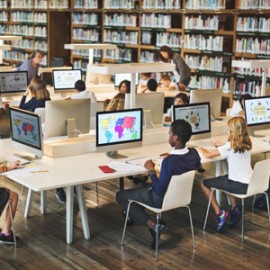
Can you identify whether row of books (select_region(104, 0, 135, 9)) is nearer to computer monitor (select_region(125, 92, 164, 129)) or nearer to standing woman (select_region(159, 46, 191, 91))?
standing woman (select_region(159, 46, 191, 91))

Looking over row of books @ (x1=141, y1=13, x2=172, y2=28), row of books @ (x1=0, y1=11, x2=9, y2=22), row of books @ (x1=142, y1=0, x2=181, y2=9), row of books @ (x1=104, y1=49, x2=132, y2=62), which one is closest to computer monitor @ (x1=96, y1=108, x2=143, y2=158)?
row of books @ (x1=142, y1=0, x2=181, y2=9)

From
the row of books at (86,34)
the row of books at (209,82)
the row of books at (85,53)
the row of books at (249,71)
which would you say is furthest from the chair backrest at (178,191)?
the row of books at (86,34)

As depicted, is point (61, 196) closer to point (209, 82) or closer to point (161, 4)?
point (209, 82)

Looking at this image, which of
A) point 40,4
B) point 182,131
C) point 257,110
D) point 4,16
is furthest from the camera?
point 4,16

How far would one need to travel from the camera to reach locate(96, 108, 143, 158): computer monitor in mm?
5070

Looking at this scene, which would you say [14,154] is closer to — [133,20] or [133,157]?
[133,157]

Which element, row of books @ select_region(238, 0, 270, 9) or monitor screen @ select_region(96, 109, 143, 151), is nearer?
monitor screen @ select_region(96, 109, 143, 151)

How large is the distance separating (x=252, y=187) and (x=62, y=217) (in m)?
1.75

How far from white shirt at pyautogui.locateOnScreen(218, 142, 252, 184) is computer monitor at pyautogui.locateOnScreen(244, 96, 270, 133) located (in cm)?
124

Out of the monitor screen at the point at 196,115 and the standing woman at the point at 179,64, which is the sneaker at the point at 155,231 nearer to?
the monitor screen at the point at 196,115

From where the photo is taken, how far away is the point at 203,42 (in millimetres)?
10680

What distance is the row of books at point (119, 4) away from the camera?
1193cm

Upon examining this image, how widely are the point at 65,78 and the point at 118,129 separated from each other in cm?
409

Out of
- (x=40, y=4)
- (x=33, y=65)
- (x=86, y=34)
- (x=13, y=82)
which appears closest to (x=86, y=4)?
(x=86, y=34)
